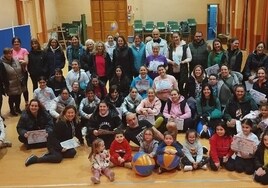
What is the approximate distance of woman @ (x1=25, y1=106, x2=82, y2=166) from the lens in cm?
495

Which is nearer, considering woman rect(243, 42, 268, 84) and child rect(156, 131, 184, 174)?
child rect(156, 131, 184, 174)

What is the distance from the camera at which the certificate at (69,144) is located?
5.03m

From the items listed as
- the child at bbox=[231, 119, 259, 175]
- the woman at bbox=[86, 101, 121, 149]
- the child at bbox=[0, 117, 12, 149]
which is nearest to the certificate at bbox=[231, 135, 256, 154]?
the child at bbox=[231, 119, 259, 175]

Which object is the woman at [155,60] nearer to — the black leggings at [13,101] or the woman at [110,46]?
the woman at [110,46]

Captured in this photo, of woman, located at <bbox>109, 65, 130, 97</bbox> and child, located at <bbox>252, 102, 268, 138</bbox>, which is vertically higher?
woman, located at <bbox>109, 65, 130, 97</bbox>

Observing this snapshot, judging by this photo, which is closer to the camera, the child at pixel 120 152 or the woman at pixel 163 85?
the child at pixel 120 152

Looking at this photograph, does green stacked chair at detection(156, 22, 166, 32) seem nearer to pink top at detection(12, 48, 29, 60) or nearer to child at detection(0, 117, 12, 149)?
pink top at detection(12, 48, 29, 60)

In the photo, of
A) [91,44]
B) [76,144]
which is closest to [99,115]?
[76,144]

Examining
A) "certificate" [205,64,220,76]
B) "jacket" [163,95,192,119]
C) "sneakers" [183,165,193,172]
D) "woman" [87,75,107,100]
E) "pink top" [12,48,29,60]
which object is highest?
"pink top" [12,48,29,60]

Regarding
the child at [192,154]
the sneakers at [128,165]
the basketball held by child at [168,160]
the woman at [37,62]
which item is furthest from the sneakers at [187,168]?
the woman at [37,62]

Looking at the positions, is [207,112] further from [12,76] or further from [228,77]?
[12,76]

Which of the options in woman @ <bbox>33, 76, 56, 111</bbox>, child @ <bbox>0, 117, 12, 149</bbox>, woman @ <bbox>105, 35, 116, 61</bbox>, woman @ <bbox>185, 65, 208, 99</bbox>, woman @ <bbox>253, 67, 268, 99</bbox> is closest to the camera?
child @ <bbox>0, 117, 12, 149</bbox>

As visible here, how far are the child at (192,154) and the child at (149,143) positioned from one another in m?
0.42

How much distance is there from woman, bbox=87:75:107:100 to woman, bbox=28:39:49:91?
4.22ft
